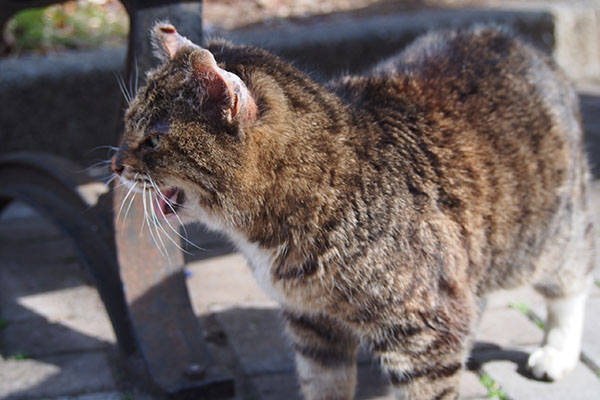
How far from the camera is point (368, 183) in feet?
6.53

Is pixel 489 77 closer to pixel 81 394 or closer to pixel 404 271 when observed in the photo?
pixel 404 271

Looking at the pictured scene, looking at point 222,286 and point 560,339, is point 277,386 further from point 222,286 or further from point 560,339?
point 560,339

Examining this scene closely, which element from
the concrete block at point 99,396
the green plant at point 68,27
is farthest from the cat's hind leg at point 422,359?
the green plant at point 68,27

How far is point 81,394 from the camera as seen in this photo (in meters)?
2.43

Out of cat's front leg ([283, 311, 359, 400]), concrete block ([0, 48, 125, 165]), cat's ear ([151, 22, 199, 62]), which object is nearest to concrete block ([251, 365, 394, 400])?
cat's front leg ([283, 311, 359, 400])

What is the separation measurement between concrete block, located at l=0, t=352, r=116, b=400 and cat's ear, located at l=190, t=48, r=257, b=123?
4.15 ft

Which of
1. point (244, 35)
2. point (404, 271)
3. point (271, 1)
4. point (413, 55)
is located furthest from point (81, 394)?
point (271, 1)

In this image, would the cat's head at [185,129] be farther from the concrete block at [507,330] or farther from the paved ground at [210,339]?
the concrete block at [507,330]

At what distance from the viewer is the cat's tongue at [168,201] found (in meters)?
1.97

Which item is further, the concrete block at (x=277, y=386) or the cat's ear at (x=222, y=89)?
the concrete block at (x=277, y=386)

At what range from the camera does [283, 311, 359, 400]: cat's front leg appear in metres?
2.33

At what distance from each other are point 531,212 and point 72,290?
6.82 ft

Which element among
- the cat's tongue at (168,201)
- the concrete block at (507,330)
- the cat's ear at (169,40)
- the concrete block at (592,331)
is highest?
the cat's ear at (169,40)

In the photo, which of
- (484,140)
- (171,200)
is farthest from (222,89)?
(484,140)
